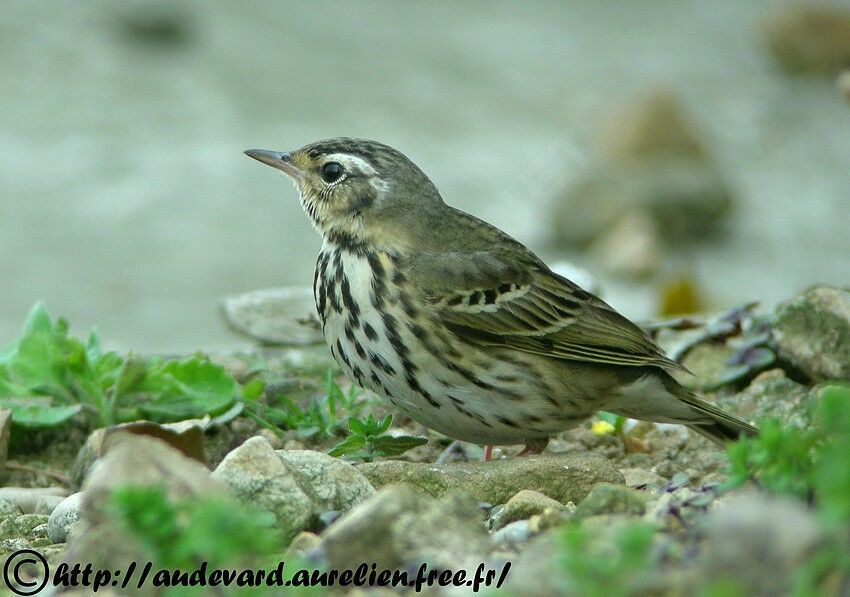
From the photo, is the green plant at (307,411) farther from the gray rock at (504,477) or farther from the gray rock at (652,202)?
the gray rock at (652,202)

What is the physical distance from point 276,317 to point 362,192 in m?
1.55

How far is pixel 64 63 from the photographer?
59.1ft

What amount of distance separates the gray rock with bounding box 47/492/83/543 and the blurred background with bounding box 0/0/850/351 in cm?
628

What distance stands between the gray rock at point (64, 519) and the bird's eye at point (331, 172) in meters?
1.98

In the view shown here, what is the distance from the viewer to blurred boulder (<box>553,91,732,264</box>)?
14195 millimetres

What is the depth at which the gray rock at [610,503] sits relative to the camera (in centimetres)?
405

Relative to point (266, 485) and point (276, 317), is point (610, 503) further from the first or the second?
point (276, 317)

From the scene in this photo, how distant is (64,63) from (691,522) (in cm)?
1549

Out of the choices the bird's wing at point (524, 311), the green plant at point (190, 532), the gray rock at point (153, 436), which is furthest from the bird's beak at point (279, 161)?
the green plant at point (190, 532)

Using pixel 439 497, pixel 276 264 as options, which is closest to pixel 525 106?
pixel 276 264

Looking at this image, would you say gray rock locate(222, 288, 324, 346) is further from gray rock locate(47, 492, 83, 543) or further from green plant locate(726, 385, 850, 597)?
green plant locate(726, 385, 850, 597)

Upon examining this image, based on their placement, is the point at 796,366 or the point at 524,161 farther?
the point at 524,161

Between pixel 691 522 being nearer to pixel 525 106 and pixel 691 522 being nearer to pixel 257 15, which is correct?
pixel 525 106

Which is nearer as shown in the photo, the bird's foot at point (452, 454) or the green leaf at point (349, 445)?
the green leaf at point (349, 445)
